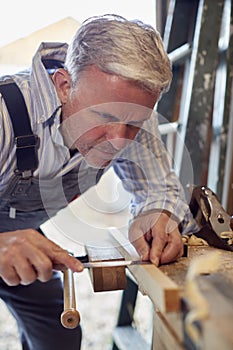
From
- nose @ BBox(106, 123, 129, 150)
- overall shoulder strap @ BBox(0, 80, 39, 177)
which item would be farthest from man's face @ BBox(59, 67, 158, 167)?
overall shoulder strap @ BBox(0, 80, 39, 177)

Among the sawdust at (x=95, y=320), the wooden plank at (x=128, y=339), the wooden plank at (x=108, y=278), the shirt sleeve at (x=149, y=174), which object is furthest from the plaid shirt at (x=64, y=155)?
the sawdust at (x=95, y=320)

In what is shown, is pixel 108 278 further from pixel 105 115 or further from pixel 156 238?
pixel 105 115

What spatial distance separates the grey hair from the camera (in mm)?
847

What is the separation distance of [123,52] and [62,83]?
0.59 feet

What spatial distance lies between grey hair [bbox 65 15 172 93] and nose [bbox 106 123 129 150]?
0.10 m

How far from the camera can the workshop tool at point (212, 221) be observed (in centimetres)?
86

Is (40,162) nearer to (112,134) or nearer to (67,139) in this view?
(67,139)

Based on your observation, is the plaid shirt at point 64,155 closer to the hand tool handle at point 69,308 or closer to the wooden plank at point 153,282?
the wooden plank at point 153,282

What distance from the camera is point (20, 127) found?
891 millimetres

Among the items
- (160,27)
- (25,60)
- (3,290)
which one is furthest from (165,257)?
(160,27)

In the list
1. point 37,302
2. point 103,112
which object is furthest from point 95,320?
point 103,112

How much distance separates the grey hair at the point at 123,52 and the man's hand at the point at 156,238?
284mm

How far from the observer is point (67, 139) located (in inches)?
38.8

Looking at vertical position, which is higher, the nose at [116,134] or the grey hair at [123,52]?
the grey hair at [123,52]
